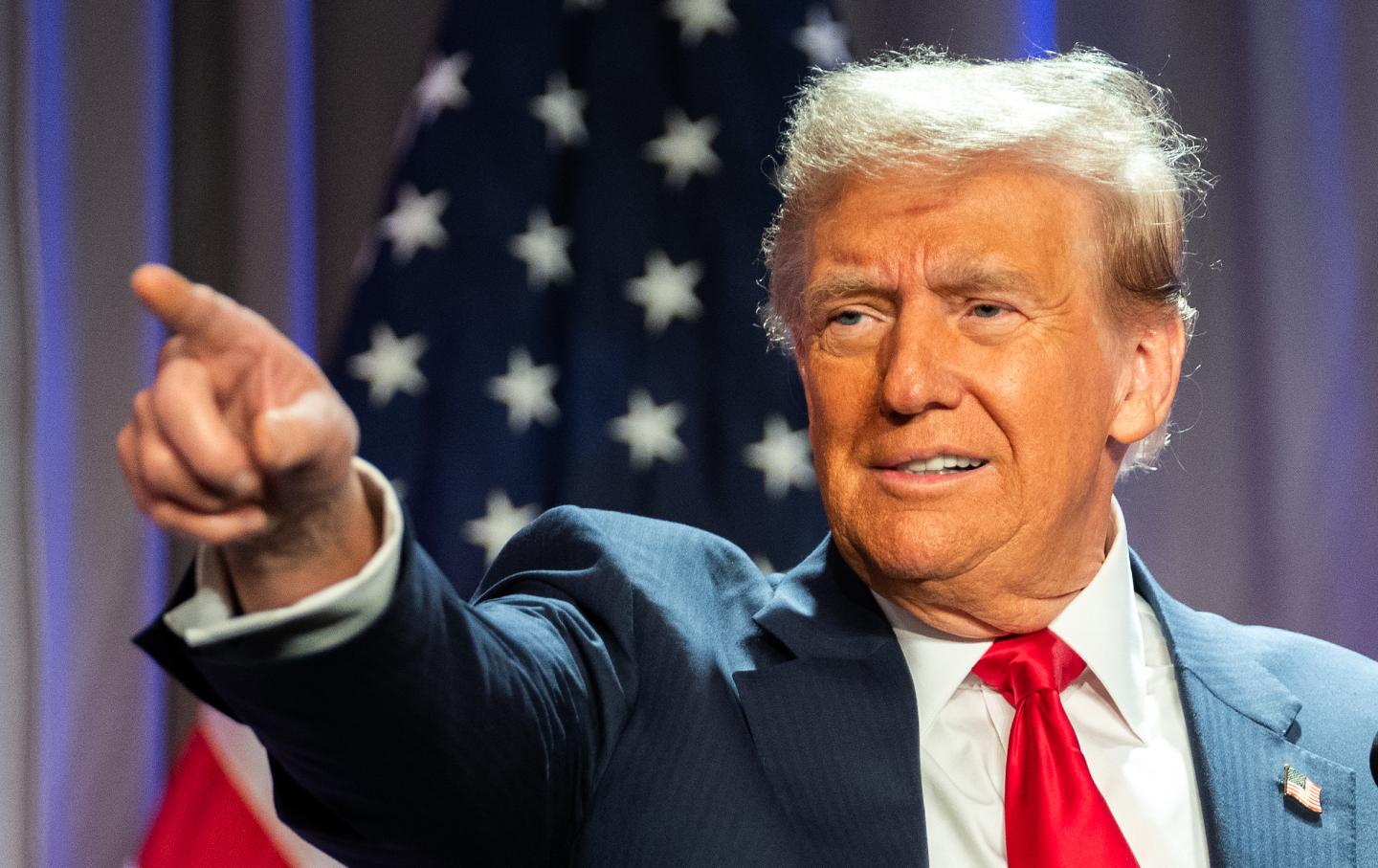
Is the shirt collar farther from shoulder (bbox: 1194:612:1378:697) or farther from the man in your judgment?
→ shoulder (bbox: 1194:612:1378:697)

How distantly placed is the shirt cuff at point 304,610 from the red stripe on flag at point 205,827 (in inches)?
46.9

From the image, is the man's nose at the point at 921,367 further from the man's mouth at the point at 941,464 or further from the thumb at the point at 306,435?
the thumb at the point at 306,435

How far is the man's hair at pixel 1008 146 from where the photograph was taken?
1.62 meters

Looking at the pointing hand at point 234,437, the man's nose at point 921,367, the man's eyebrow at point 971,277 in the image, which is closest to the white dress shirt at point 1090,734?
the man's nose at point 921,367

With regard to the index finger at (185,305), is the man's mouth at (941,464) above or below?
below

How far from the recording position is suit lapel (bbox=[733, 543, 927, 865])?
1.40 m

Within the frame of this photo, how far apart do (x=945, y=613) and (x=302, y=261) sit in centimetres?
143

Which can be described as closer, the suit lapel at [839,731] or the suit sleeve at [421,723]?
the suit sleeve at [421,723]

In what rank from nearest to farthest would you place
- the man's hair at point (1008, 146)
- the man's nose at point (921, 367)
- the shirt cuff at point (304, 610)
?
the shirt cuff at point (304, 610) < the man's nose at point (921, 367) < the man's hair at point (1008, 146)

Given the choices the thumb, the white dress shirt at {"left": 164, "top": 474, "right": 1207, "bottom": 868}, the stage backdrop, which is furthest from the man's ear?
the thumb

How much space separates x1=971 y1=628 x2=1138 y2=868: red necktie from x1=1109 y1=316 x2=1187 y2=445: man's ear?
0.28 m

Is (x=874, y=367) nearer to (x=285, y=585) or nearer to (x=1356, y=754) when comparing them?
(x=1356, y=754)

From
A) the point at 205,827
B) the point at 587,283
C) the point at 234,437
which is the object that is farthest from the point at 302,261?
the point at 234,437

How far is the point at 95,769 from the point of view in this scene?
7.59 ft
